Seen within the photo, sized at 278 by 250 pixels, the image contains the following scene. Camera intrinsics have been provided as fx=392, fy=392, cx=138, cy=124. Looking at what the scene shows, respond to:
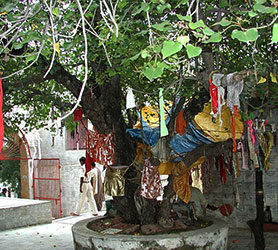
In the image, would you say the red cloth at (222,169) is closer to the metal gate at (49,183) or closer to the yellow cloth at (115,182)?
the yellow cloth at (115,182)

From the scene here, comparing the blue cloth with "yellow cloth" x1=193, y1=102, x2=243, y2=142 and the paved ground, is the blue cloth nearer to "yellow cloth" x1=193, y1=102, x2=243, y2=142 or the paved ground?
"yellow cloth" x1=193, y1=102, x2=243, y2=142

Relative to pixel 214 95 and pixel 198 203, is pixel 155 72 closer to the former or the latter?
pixel 214 95

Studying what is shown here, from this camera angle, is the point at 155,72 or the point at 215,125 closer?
the point at 155,72

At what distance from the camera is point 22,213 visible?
11602 millimetres

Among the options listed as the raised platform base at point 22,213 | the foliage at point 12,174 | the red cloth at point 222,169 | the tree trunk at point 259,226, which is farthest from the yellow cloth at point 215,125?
the foliage at point 12,174

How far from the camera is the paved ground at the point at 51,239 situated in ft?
28.3

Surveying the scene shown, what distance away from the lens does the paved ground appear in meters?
8.63

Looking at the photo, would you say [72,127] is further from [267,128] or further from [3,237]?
[267,128]

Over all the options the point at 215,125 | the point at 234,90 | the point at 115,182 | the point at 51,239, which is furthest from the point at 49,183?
the point at 234,90

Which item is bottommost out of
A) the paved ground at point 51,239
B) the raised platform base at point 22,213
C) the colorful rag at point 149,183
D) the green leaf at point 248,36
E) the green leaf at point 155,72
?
the paved ground at point 51,239

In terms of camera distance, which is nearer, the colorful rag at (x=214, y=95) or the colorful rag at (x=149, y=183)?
Answer: the colorful rag at (x=214, y=95)

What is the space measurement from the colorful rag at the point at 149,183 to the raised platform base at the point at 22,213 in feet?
18.1

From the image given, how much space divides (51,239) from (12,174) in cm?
787

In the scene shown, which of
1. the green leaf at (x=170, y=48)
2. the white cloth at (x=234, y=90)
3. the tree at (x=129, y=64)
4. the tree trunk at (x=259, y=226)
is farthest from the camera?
the tree trunk at (x=259, y=226)
